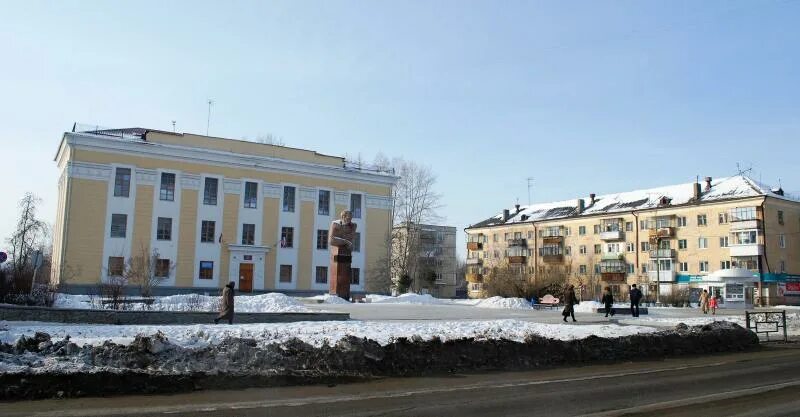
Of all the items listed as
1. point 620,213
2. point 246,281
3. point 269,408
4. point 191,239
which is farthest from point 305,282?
point 269,408

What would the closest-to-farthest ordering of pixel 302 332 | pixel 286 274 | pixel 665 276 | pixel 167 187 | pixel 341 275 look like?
1. pixel 302 332
2. pixel 341 275
3. pixel 167 187
4. pixel 286 274
5. pixel 665 276

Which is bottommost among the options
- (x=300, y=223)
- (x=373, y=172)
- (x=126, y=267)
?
(x=126, y=267)

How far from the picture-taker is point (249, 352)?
11867 millimetres

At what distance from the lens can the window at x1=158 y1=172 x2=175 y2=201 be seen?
170ft

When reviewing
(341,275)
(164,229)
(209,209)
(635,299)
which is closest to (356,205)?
(209,209)

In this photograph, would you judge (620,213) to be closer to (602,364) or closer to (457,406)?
(602,364)

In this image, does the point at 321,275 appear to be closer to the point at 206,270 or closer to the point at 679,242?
the point at 206,270

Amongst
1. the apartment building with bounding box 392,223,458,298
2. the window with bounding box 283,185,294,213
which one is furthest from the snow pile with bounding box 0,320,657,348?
the apartment building with bounding box 392,223,458,298

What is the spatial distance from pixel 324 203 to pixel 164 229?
1438 cm

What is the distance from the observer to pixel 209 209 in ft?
176

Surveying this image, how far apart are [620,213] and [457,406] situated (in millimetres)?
73410

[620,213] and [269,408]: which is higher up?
[620,213]

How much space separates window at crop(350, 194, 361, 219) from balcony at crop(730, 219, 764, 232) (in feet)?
129

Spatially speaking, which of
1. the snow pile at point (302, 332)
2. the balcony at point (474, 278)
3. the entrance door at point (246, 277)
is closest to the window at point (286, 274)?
the entrance door at point (246, 277)
